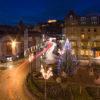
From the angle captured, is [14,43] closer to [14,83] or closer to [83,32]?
[83,32]

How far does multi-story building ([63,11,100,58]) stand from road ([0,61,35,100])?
22071 millimetres

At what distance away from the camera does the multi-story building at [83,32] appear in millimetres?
69250

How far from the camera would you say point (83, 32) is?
232 ft

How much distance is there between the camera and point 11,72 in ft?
154

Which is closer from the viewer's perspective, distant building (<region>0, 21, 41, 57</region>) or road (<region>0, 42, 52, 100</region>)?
road (<region>0, 42, 52, 100</region>)

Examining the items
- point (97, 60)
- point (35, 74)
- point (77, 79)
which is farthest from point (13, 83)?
point (97, 60)

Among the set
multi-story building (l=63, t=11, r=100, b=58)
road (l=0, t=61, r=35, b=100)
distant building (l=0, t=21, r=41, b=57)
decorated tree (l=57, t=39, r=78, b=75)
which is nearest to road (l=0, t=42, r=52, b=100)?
road (l=0, t=61, r=35, b=100)

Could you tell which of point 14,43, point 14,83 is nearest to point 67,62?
point 14,83

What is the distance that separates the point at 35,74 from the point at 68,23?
31.4 metres

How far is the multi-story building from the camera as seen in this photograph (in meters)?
69.2

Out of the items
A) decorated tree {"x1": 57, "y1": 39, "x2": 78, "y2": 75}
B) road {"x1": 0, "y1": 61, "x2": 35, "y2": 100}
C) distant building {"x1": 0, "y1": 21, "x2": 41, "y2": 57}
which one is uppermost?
distant building {"x1": 0, "y1": 21, "x2": 41, "y2": 57}

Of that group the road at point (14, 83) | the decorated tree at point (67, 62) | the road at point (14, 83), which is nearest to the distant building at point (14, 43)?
the road at point (14, 83)

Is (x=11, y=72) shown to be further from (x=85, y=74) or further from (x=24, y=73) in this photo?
(x=85, y=74)

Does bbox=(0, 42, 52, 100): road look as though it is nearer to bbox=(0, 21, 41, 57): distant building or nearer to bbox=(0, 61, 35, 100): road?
bbox=(0, 61, 35, 100): road
